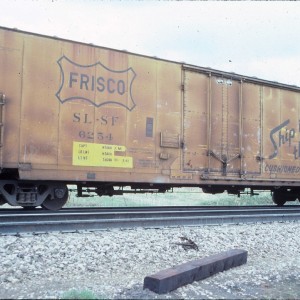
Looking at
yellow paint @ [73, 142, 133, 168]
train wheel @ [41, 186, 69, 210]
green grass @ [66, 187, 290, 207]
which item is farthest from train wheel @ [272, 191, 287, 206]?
train wheel @ [41, 186, 69, 210]

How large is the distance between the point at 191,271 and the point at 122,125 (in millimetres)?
4746

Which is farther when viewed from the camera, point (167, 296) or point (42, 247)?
point (42, 247)

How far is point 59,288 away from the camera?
364 centimetres

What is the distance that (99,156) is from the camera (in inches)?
308

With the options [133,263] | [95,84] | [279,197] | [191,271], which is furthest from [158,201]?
[191,271]

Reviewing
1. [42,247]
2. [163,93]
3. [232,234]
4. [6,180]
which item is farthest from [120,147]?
[42,247]

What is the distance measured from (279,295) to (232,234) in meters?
2.43

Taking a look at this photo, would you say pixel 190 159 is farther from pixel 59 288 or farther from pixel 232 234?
pixel 59 288

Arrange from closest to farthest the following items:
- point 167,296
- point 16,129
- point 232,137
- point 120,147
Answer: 1. point 167,296
2. point 16,129
3. point 120,147
4. point 232,137

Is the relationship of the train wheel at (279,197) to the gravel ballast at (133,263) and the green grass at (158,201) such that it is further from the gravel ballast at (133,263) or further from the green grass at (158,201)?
the gravel ballast at (133,263)

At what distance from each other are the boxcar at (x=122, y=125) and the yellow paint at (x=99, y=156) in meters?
0.02

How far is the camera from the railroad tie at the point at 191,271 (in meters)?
3.55

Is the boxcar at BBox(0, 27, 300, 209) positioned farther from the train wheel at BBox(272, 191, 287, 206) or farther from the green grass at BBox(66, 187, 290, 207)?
the green grass at BBox(66, 187, 290, 207)

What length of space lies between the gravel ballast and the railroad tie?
0.07 meters
